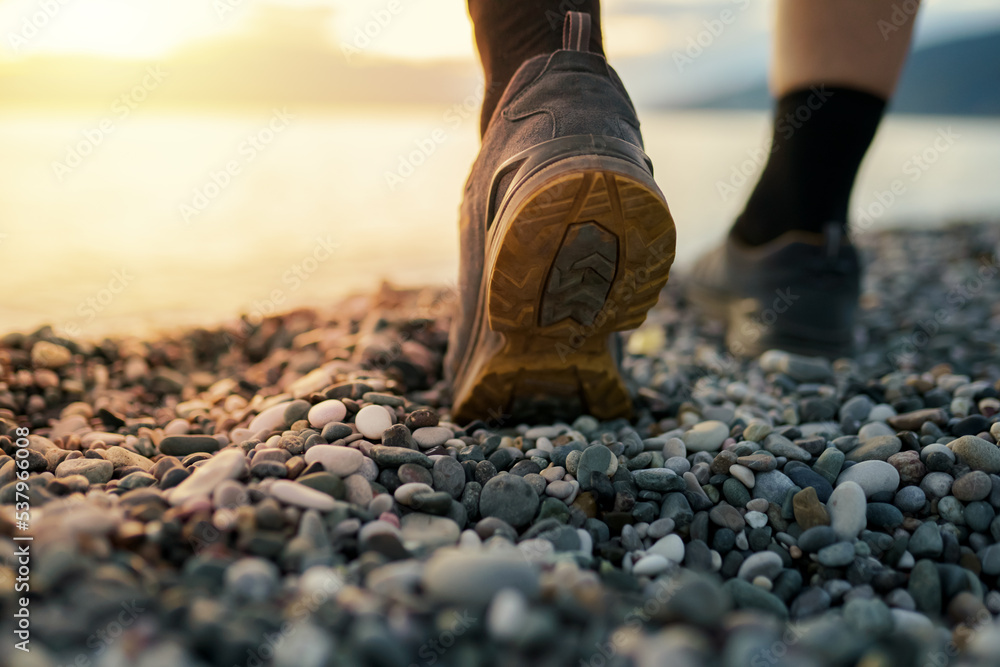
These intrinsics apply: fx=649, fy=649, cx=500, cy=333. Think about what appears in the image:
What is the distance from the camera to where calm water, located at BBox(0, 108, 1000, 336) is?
285cm

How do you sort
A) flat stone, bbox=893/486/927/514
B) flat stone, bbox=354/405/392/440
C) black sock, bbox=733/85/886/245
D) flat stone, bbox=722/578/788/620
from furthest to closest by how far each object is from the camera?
black sock, bbox=733/85/886/245, flat stone, bbox=354/405/392/440, flat stone, bbox=893/486/927/514, flat stone, bbox=722/578/788/620

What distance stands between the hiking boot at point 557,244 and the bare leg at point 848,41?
990 mm

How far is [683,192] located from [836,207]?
14.1ft

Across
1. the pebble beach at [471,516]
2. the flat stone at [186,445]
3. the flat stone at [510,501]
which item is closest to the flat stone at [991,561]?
the pebble beach at [471,516]

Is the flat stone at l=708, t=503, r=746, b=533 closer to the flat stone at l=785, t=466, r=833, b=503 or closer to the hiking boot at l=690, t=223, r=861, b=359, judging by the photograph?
the flat stone at l=785, t=466, r=833, b=503

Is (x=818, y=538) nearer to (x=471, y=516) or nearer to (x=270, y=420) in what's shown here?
(x=471, y=516)

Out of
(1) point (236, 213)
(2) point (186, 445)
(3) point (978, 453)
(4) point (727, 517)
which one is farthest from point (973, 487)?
(1) point (236, 213)

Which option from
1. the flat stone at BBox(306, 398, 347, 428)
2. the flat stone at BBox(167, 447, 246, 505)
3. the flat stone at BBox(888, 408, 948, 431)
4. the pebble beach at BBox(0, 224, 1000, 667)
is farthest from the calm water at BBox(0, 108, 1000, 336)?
the flat stone at BBox(888, 408, 948, 431)

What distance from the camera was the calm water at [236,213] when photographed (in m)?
2.85

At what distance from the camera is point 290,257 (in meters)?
3.75

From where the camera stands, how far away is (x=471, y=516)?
3.76 feet

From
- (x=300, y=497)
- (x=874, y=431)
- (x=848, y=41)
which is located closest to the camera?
(x=300, y=497)

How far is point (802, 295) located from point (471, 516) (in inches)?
61.4

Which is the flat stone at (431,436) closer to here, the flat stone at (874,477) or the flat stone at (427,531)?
the flat stone at (427,531)
